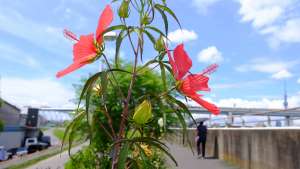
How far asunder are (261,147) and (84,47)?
Result: 693 cm

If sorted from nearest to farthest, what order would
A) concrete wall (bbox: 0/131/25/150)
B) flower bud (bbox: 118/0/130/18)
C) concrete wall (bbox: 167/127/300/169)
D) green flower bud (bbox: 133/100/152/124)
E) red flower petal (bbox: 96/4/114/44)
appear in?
1. green flower bud (bbox: 133/100/152/124)
2. red flower petal (bbox: 96/4/114/44)
3. flower bud (bbox: 118/0/130/18)
4. concrete wall (bbox: 167/127/300/169)
5. concrete wall (bbox: 0/131/25/150)

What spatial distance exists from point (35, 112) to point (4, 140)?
1708cm

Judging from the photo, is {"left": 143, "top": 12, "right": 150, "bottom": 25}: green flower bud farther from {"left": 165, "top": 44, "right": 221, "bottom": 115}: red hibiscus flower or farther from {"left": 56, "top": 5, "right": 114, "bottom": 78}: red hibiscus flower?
{"left": 165, "top": 44, "right": 221, "bottom": 115}: red hibiscus flower

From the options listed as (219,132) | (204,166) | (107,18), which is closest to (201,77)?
(107,18)

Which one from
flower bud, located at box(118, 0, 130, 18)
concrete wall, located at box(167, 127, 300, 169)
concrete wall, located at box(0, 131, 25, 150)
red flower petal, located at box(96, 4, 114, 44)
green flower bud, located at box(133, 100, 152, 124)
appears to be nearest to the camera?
green flower bud, located at box(133, 100, 152, 124)

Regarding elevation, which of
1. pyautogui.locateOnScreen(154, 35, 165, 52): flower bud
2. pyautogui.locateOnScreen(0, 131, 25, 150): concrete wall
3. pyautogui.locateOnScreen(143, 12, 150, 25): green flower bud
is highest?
pyautogui.locateOnScreen(143, 12, 150, 25): green flower bud

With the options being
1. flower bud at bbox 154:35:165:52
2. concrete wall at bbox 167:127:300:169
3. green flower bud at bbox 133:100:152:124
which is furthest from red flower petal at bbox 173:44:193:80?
concrete wall at bbox 167:127:300:169

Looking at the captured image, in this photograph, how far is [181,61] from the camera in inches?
37.9

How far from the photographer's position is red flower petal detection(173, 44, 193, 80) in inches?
37.5

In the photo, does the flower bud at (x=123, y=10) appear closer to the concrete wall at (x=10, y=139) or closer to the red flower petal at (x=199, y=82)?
the red flower petal at (x=199, y=82)

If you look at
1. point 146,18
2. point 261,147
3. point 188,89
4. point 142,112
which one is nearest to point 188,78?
point 188,89

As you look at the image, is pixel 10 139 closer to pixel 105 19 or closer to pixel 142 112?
pixel 105 19

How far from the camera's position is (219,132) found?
10.1 meters

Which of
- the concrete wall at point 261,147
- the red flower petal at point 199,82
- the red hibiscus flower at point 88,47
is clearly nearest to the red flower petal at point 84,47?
the red hibiscus flower at point 88,47
